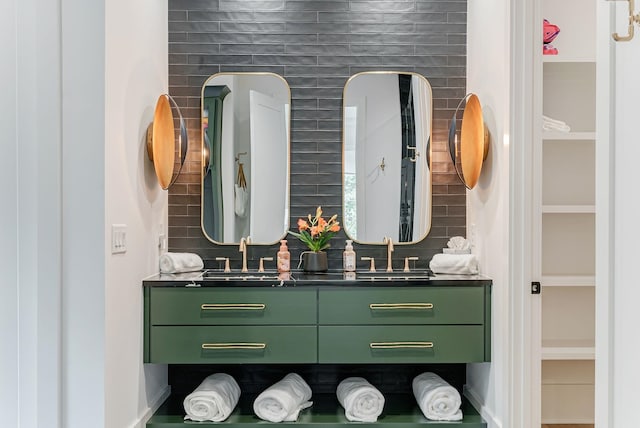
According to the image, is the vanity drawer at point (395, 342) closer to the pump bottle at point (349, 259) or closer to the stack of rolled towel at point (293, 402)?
the stack of rolled towel at point (293, 402)

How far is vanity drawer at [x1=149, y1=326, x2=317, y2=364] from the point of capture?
2854 millimetres

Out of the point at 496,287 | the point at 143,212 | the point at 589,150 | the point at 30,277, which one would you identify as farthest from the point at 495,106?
the point at 30,277

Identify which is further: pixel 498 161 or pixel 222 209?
pixel 222 209

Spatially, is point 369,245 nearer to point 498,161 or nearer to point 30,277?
point 498,161

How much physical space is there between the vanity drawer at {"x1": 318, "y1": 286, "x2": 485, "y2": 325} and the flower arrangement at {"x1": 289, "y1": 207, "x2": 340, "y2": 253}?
423 millimetres

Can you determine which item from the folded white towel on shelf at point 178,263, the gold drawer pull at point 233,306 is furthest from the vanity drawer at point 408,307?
the folded white towel on shelf at point 178,263

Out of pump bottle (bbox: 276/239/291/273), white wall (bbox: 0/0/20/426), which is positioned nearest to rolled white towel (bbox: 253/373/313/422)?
pump bottle (bbox: 276/239/291/273)

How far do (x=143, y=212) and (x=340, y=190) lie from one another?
1.09 m

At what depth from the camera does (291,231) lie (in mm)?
3361

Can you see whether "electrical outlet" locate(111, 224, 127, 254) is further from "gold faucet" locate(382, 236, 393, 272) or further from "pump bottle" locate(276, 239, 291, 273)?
"gold faucet" locate(382, 236, 393, 272)

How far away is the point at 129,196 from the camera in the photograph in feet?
8.68

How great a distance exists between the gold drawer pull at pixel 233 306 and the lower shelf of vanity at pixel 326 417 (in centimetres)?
55

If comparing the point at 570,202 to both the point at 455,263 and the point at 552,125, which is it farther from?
the point at 455,263
